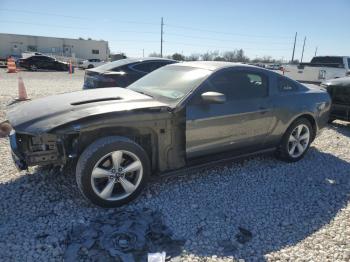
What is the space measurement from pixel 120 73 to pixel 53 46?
48450 mm

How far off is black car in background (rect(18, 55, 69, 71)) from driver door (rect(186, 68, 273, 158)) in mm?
24572

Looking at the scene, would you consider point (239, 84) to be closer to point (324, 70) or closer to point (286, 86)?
point (286, 86)

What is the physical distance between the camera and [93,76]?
7438mm

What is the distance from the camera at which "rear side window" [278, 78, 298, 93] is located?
464 cm

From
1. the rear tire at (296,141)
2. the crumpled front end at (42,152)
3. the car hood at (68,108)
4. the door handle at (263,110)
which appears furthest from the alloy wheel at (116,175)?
the rear tire at (296,141)

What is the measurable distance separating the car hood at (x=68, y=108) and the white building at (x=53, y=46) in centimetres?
4672

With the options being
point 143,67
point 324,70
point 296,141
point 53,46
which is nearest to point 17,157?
point 296,141

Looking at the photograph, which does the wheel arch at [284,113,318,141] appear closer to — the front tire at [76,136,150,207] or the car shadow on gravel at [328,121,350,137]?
the car shadow on gravel at [328,121,350,137]

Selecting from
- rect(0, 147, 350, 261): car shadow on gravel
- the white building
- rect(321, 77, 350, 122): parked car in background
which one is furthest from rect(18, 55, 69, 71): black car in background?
rect(0, 147, 350, 261): car shadow on gravel

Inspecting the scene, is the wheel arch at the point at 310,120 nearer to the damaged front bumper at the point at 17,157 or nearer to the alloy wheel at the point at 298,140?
the alloy wheel at the point at 298,140

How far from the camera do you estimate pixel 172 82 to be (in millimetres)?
4105

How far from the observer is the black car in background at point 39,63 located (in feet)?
81.2

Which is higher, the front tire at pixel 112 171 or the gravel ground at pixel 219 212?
the front tire at pixel 112 171

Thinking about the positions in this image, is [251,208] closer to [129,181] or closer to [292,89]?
[129,181]
